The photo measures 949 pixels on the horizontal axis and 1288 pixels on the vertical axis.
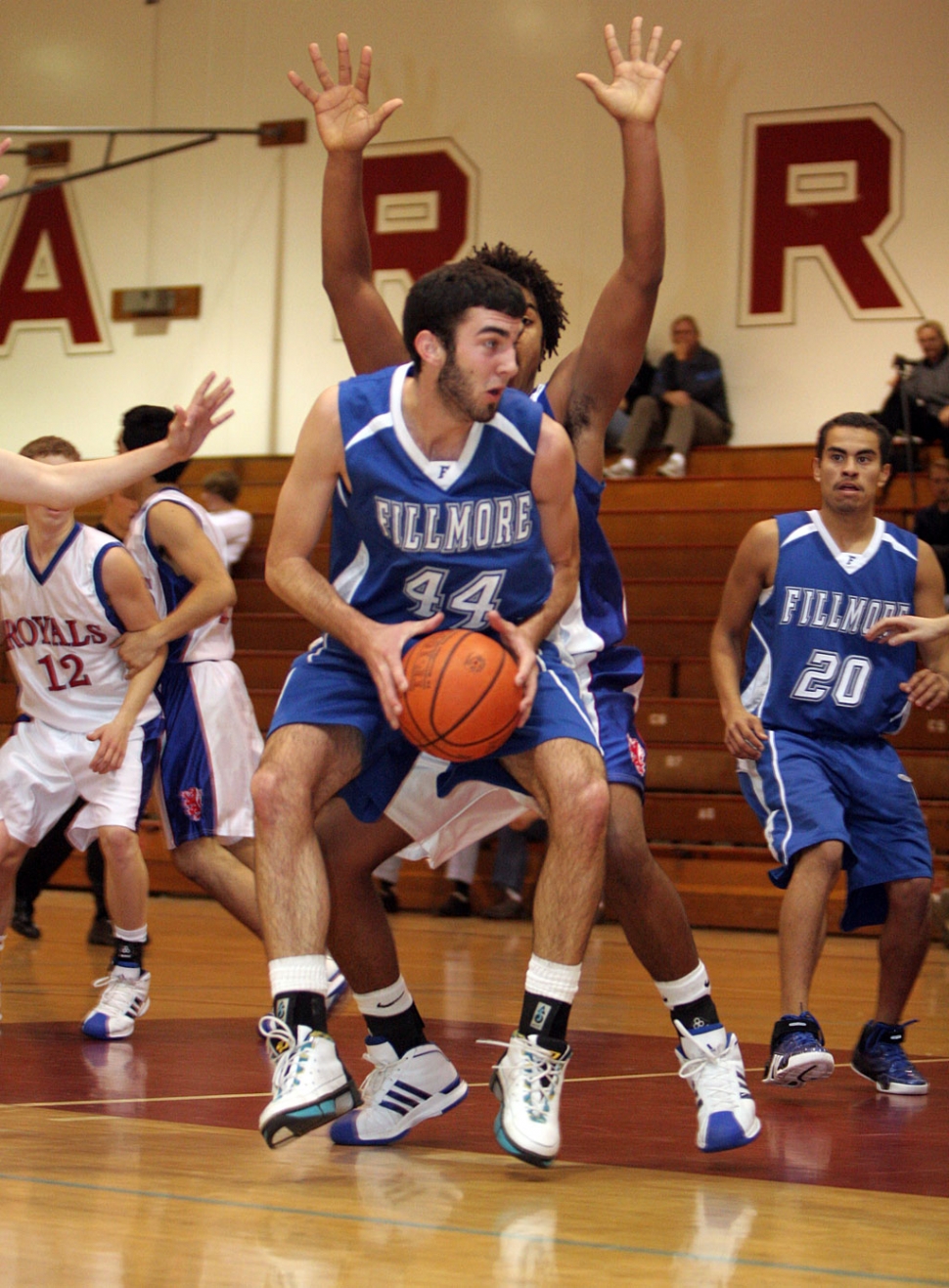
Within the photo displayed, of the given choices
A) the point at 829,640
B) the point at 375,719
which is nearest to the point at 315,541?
the point at 375,719

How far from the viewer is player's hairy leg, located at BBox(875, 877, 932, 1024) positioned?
3977 millimetres

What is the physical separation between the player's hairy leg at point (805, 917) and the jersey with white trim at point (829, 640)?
1.30 ft

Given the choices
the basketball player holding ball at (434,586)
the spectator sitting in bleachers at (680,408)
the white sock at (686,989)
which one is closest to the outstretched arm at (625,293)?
the basketball player holding ball at (434,586)

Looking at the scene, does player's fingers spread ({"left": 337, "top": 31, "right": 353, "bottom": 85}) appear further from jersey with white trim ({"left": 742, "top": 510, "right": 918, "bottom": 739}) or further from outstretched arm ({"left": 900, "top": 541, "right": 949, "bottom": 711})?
outstretched arm ({"left": 900, "top": 541, "right": 949, "bottom": 711})

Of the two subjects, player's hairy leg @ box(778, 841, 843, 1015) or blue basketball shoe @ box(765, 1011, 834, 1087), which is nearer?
blue basketball shoe @ box(765, 1011, 834, 1087)

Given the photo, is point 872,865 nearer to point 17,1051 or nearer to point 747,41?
point 17,1051

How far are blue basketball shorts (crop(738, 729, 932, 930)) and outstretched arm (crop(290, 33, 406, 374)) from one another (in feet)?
4.77

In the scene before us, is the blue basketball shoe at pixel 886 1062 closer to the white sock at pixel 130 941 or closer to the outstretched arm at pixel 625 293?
the outstretched arm at pixel 625 293

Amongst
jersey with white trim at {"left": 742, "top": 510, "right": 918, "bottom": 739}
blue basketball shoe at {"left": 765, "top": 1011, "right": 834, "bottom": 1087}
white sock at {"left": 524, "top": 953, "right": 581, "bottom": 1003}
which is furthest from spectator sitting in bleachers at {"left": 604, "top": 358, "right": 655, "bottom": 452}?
white sock at {"left": 524, "top": 953, "right": 581, "bottom": 1003}

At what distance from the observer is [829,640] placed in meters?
4.17

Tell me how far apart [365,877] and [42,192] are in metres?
12.8

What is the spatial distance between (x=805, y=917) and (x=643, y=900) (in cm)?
95

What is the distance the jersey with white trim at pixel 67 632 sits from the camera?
440 cm

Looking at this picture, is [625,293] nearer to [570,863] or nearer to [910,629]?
[570,863]
